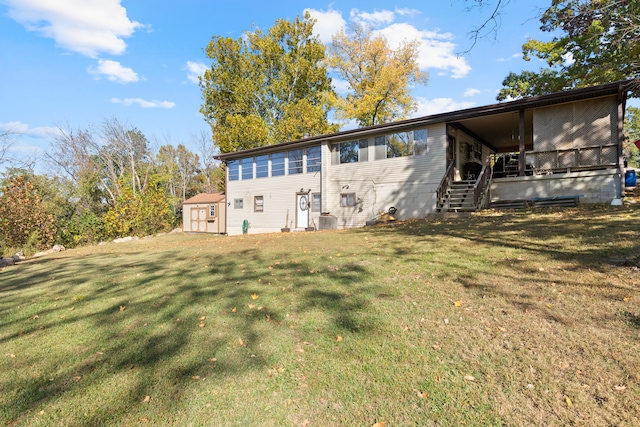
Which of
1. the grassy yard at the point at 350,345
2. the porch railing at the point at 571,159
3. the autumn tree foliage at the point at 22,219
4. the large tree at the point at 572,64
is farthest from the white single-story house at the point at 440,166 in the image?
the autumn tree foliage at the point at 22,219

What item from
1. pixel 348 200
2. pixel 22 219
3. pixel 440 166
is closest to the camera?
pixel 440 166

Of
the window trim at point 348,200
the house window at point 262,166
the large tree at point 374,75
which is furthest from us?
the large tree at point 374,75

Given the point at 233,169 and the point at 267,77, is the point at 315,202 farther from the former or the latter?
the point at 267,77

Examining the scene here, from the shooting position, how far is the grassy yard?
2332 millimetres

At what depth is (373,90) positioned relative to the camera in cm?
2633

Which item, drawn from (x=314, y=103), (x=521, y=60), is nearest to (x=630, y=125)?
(x=521, y=60)

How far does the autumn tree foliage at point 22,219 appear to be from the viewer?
15000 mm

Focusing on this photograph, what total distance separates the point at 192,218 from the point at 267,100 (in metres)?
12.4

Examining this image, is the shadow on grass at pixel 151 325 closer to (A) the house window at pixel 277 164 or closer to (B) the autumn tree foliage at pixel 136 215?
(A) the house window at pixel 277 164

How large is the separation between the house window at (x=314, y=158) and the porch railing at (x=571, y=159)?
379 inches

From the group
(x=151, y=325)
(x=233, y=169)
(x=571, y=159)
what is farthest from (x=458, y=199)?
(x=233, y=169)

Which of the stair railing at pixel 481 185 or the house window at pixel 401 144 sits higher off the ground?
the house window at pixel 401 144

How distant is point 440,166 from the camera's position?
13.9 meters

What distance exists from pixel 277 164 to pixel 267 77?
531 inches
